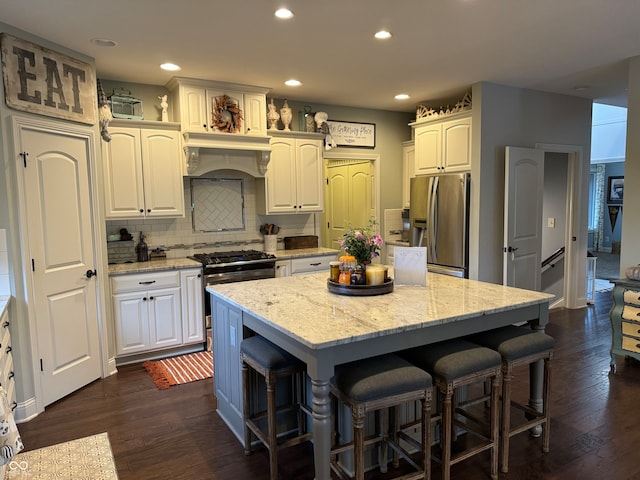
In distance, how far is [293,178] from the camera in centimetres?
509

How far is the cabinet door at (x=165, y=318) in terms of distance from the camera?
4090 millimetres

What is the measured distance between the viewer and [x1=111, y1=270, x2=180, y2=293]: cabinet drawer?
391cm

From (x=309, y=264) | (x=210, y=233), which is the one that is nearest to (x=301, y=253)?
(x=309, y=264)

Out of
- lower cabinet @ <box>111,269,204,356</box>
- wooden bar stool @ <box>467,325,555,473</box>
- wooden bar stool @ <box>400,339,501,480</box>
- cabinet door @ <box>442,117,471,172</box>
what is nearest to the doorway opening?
cabinet door @ <box>442,117,471,172</box>

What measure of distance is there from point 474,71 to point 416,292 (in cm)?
255

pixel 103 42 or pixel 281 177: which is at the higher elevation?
pixel 103 42

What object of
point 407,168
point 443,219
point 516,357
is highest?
point 407,168

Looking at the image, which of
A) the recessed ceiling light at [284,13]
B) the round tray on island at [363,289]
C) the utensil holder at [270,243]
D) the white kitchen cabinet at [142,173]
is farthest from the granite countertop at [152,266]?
the recessed ceiling light at [284,13]

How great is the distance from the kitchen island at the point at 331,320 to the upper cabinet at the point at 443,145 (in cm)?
213

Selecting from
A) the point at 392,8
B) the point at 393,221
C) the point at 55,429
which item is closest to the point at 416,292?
the point at 392,8

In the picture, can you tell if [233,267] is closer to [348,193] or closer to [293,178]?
[293,178]

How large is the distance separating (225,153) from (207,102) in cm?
54

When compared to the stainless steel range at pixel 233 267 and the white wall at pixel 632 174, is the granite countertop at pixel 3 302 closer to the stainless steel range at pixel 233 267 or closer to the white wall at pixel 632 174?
the stainless steel range at pixel 233 267

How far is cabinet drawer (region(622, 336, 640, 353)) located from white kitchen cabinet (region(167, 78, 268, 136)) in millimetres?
3828
